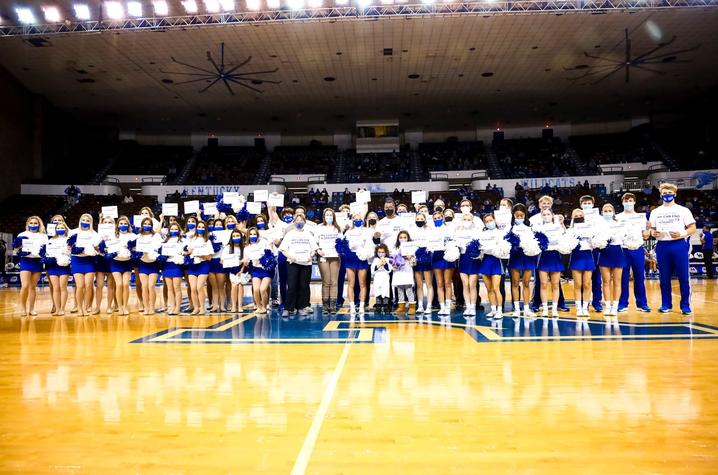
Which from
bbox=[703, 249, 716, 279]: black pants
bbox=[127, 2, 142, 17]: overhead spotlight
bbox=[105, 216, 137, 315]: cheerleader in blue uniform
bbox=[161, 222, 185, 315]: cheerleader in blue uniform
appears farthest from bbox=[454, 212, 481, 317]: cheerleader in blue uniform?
bbox=[127, 2, 142, 17]: overhead spotlight

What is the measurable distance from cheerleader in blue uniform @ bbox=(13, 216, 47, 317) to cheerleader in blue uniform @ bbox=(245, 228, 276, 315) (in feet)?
11.0

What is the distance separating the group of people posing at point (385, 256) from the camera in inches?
273

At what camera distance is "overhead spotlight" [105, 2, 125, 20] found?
16.4 meters

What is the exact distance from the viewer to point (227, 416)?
295 centimetres

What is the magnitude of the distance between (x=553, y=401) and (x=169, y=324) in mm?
5517

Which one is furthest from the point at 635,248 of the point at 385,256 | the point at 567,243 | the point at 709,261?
the point at 709,261

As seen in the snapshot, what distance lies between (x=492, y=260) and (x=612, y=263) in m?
1.84

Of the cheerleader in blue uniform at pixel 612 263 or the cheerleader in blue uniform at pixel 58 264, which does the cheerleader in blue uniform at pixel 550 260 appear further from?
the cheerleader in blue uniform at pixel 58 264

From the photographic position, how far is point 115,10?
16562mm

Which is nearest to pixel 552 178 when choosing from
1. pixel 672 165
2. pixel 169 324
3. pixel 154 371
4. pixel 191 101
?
pixel 672 165

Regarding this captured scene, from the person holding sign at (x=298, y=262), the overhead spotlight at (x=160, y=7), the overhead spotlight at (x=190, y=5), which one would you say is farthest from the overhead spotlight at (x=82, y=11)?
the person holding sign at (x=298, y=262)

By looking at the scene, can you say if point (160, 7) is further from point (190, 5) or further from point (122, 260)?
point (122, 260)

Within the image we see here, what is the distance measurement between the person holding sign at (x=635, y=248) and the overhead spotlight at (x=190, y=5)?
15.3 m

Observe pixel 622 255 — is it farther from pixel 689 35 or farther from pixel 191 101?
pixel 191 101
